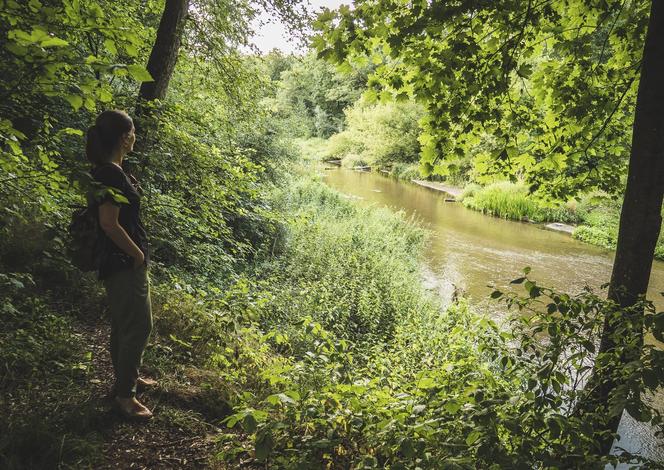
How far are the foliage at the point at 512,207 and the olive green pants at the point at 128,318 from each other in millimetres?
20832

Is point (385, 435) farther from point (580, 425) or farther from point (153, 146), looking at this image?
point (153, 146)

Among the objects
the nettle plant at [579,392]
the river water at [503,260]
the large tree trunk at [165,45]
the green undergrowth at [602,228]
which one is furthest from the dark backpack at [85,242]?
the green undergrowth at [602,228]

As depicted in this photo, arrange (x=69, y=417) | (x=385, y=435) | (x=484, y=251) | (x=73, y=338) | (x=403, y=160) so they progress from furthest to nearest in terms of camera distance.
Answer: (x=403, y=160)
(x=484, y=251)
(x=73, y=338)
(x=69, y=417)
(x=385, y=435)

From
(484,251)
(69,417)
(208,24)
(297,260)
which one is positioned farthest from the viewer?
(484,251)

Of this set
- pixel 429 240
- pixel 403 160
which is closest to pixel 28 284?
pixel 429 240

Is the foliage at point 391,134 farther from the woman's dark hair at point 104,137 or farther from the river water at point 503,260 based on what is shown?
the woman's dark hair at point 104,137

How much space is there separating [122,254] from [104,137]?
0.76 metres

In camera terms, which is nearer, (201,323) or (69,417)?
(69,417)

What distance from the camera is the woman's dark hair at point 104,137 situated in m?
2.55

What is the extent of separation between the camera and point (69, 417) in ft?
8.61

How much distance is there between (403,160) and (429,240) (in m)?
26.6

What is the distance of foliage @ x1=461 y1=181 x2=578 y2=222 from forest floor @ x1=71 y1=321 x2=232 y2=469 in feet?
67.2

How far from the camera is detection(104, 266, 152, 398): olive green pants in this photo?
8.83ft

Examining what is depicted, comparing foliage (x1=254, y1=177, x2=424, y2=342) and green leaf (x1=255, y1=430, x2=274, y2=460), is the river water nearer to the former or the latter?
foliage (x1=254, y1=177, x2=424, y2=342)
